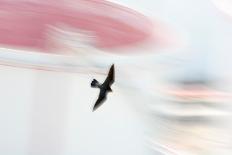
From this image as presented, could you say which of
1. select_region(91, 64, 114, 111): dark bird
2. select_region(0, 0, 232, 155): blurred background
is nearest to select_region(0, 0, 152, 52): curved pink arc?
select_region(0, 0, 232, 155): blurred background

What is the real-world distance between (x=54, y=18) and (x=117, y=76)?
27 cm

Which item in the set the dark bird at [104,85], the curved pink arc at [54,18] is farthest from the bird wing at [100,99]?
the curved pink arc at [54,18]

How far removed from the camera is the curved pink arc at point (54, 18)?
1014 millimetres

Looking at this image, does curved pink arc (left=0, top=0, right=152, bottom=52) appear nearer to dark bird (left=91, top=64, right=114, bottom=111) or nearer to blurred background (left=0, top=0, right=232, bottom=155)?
blurred background (left=0, top=0, right=232, bottom=155)

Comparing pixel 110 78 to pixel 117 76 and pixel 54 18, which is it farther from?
pixel 54 18

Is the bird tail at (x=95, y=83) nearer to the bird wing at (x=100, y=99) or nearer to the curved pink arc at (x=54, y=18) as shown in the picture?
the bird wing at (x=100, y=99)

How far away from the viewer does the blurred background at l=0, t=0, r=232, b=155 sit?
0.99 m

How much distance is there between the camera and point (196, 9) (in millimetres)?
991

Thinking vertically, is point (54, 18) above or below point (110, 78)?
above

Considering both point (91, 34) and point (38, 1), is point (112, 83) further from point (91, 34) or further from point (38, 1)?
point (38, 1)

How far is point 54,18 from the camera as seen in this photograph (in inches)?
40.4

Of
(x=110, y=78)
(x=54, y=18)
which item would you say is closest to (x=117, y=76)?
(x=110, y=78)

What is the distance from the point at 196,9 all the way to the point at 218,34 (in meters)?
0.10

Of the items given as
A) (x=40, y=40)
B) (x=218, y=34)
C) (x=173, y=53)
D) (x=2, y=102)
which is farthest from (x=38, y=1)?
(x=218, y=34)
